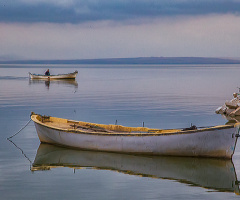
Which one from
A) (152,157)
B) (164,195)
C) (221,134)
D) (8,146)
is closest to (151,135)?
(152,157)

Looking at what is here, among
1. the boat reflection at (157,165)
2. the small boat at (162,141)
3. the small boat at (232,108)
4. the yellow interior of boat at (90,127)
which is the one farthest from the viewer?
the small boat at (232,108)

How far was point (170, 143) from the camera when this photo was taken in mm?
18406

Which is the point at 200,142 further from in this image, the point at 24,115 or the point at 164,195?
the point at 24,115

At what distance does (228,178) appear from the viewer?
1638 centimetres

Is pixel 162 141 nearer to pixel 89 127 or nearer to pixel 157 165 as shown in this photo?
pixel 157 165

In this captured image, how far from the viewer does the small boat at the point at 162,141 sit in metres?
17.9

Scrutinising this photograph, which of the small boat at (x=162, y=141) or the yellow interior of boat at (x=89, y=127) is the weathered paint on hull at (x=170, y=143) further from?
the yellow interior of boat at (x=89, y=127)

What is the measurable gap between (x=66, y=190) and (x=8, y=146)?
25.8 ft

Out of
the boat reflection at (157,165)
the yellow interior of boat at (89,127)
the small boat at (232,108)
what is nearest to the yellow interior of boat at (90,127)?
the yellow interior of boat at (89,127)

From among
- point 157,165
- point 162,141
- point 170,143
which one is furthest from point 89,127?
point 157,165

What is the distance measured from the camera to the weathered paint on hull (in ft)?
58.9

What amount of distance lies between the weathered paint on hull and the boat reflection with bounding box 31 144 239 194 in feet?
0.83

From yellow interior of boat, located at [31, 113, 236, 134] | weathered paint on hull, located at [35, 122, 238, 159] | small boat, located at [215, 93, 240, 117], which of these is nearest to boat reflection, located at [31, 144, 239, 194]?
weathered paint on hull, located at [35, 122, 238, 159]

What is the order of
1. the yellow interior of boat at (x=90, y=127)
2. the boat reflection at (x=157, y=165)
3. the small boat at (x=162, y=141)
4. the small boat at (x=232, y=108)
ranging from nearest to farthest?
the boat reflection at (x=157, y=165), the small boat at (x=162, y=141), the yellow interior of boat at (x=90, y=127), the small boat at (x=232, y=108)
